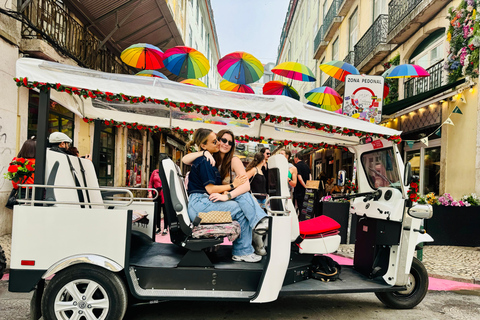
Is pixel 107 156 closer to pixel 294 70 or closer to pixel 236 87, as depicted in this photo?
pixel 236 87

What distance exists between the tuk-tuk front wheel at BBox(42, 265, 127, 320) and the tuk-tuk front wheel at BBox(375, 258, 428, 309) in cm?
303

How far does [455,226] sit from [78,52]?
11.2 metres

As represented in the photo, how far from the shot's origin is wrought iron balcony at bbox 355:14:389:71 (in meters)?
15.0

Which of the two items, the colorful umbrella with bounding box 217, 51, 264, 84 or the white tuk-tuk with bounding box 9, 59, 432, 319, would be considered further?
the colorful umbrella with bounding box 217, 51, 264, 84

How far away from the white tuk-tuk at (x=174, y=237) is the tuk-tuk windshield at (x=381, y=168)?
18 mm

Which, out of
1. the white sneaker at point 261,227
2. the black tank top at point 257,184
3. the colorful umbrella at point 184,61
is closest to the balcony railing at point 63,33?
the colorful umbrella at point 184,61

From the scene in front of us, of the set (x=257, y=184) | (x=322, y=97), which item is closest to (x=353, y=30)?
(x=322, y=97)

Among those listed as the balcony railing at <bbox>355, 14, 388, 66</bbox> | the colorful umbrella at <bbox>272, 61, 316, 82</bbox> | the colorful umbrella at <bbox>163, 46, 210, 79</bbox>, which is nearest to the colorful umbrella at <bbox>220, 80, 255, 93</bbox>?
the colorful umbrella at <bbox>272, 61, 316, 82</bbox>

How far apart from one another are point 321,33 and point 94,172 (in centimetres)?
2490

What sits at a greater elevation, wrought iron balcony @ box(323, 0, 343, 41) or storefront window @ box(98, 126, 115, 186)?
wrought iron balcony @ box(323, 0, 343, 41)

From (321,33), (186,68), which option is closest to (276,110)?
(186,68)

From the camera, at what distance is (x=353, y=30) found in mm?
20141

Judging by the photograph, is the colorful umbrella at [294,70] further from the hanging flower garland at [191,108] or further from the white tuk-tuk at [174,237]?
the hanging flower garland at [191,108]

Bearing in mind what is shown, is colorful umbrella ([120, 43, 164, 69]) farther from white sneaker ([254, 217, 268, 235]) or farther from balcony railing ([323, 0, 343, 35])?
balcony railing ([323, 0, 343, 35])
